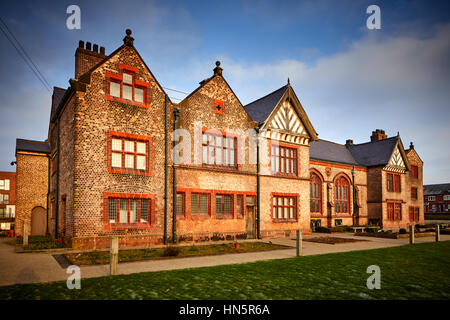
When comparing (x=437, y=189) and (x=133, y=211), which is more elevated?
(x=133, y=211)

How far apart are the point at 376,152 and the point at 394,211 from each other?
24.2ft

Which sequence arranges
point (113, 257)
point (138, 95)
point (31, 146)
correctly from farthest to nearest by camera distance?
point (31, 146) → point (138, 95) → point (113, 257)

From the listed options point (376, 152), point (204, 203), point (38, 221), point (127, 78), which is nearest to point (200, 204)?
point (204, 203)

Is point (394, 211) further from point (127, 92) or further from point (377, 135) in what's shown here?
point (127, 92)

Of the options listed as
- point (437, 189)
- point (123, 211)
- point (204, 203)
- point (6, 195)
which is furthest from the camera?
point (437, 189)

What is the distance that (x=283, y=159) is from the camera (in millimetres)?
24375

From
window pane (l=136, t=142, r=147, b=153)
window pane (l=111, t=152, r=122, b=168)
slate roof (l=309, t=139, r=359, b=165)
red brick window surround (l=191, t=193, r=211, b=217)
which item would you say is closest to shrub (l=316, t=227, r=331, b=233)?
slate roof (l=309, t=139, r=359, b=165)

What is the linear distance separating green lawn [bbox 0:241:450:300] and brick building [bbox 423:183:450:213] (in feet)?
306

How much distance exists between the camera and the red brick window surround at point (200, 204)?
19.5m

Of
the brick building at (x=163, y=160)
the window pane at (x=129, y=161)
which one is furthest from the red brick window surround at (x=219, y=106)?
the window pane at (x=129, y=161)

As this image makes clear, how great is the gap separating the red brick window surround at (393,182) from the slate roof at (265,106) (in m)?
20.3

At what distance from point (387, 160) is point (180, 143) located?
27605 millimetres

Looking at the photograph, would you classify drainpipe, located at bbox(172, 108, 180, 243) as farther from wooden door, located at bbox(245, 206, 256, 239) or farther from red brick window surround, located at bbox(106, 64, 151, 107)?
wooden door, located at bbox(245, 206, 256, 239)
